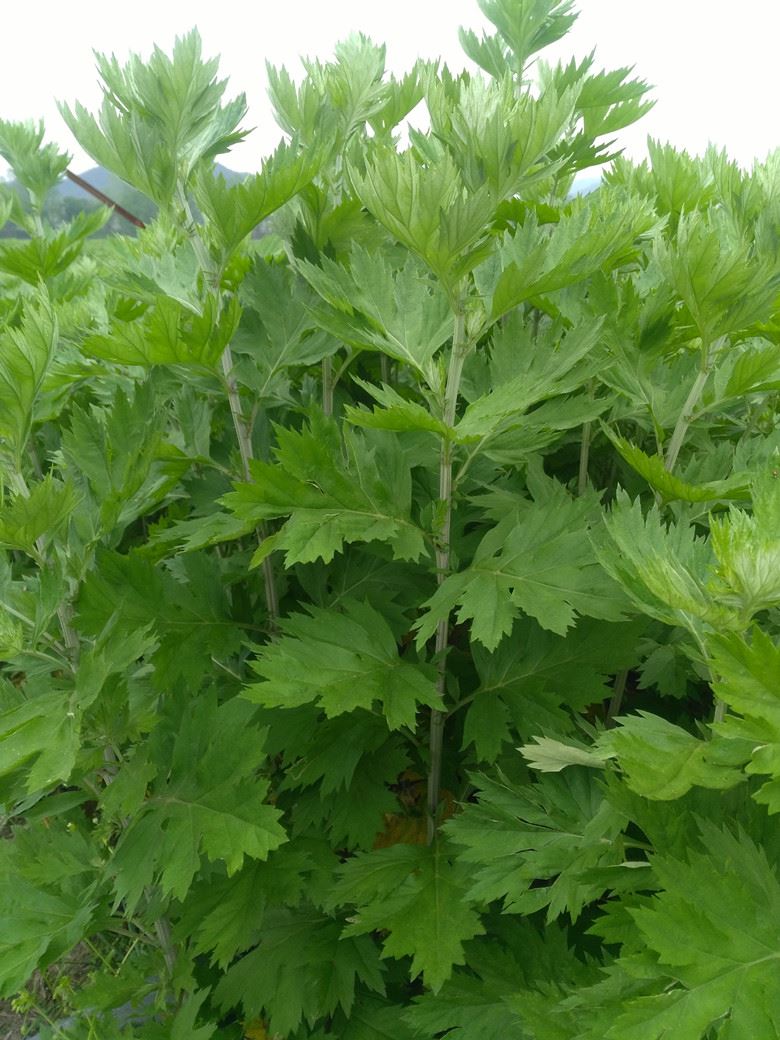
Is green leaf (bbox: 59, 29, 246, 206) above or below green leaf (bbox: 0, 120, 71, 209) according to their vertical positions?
below

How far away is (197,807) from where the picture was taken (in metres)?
0.96

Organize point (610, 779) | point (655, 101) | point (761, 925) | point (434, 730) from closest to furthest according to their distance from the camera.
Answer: point (761, 925) < point (610, 779) < point (434, 730) < point (655, 101)

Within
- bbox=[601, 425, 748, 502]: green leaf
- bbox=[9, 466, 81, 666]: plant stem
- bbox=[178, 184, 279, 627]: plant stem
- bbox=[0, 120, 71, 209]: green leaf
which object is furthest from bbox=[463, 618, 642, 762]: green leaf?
bbox=[0, 120, 71, 209]: green leaf

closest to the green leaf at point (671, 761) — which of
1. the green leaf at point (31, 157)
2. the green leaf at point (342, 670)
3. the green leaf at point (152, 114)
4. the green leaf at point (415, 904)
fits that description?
the green leaf at point (342, 670)

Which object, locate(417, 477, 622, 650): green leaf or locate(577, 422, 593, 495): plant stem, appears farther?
locate(577, 422, 593, 495): plant stem

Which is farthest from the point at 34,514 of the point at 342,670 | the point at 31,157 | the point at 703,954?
the point at 31,157

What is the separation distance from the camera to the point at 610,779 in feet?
2.48

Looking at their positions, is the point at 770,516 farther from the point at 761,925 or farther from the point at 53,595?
the point at 53,595

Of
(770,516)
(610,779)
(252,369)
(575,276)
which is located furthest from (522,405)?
(252,369)

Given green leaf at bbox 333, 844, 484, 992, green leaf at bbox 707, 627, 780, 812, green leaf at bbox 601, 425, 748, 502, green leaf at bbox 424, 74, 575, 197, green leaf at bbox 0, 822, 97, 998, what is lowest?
green leaf at bbox 333, 844, 484, 992

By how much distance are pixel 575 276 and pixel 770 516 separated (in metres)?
0.33

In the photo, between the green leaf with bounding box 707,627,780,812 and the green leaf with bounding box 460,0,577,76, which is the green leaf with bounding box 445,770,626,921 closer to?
the green leaf with bounding box 707,627,780,812

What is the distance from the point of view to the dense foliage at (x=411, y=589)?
0.75 meters

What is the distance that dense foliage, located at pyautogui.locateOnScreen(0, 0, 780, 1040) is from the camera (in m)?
0.75
